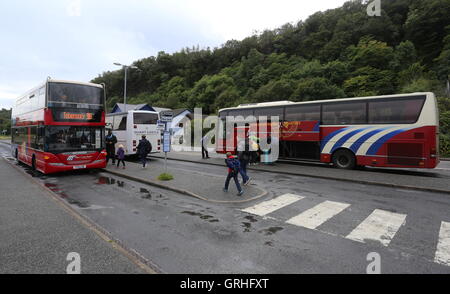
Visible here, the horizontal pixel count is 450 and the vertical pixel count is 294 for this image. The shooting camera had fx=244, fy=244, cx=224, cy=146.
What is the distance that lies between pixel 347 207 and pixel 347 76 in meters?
49.5

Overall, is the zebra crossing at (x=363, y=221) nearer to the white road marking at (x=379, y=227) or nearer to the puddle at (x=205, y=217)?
the white road marking at (x=379, y=227)

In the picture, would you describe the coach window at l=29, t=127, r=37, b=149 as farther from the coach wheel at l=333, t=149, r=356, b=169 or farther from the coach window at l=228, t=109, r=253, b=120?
the coach wheel at l=333, t=149, r=356, b=169

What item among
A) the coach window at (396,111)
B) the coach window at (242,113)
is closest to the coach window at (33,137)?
the coach window at (242,113)

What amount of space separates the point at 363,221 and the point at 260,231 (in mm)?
2338

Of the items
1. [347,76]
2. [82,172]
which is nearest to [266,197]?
[82,172]

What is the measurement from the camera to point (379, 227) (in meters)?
4.89

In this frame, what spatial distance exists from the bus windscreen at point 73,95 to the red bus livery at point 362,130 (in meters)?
8.78

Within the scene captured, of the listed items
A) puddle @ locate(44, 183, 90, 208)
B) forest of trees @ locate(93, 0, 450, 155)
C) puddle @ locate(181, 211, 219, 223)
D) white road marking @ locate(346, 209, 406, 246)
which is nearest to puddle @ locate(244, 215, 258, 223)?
puddle @ locate(181, 211, 219, 223)

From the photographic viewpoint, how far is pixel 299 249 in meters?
3.96

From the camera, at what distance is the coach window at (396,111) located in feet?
32.9

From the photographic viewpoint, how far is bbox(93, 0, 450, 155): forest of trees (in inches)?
1623
